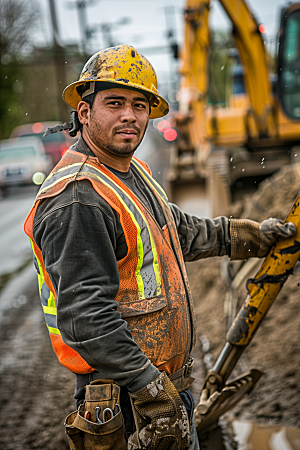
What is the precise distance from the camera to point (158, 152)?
85.4 ft

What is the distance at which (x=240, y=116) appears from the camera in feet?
30.2

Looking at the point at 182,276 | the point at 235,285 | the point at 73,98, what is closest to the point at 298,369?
the point at 235,285

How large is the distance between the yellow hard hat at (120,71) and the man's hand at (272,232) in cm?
96

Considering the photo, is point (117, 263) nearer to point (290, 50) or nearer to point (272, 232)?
point (272, 232)

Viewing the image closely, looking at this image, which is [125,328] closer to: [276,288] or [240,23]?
[276,288]

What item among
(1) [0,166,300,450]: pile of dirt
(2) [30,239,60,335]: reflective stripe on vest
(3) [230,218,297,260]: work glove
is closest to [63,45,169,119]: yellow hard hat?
(2) [30,239,60,335]: reflective stripe on vest

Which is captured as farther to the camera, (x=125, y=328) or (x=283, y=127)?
(x=283, y=127)

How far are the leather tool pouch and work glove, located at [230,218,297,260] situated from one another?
115 cm

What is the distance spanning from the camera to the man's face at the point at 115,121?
2.15 metres

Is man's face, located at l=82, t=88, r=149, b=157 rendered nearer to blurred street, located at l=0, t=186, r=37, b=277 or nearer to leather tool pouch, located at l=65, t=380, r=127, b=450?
A: leather tool pouch, located at l=65, t=380, r=127, b=450

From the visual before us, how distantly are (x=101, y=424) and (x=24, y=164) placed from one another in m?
15.7

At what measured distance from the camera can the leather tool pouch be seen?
1923 mm

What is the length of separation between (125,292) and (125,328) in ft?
0.60

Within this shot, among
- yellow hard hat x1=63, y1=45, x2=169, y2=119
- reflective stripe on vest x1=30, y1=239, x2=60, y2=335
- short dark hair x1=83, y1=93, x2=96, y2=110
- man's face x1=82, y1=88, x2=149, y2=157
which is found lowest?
reflective stripe on vest x1=30, y1=239, x2=60, y2=335
